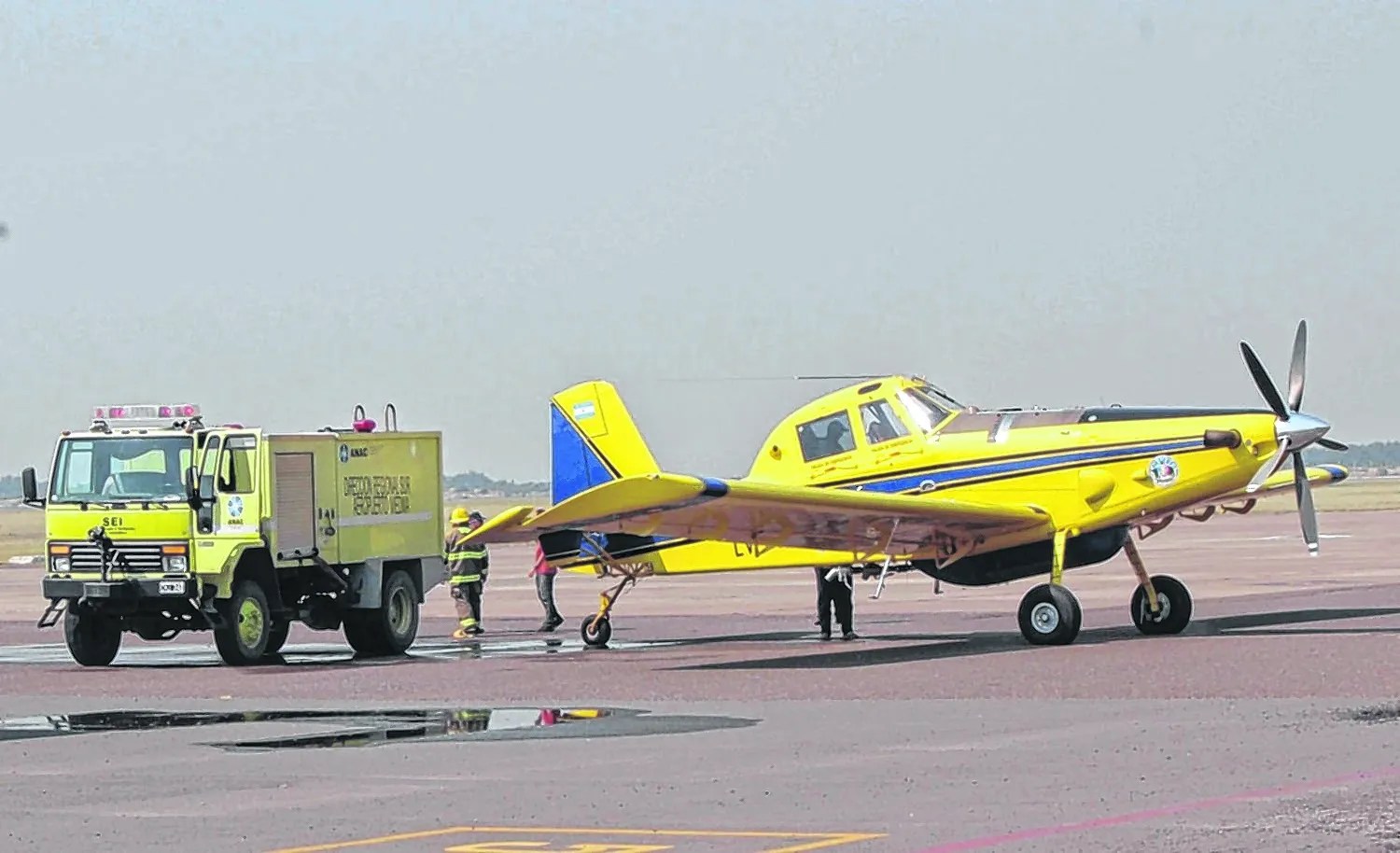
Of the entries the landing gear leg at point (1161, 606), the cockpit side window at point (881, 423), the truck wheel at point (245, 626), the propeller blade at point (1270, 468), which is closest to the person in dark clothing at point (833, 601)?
the cockpit side window at point (881, 423)

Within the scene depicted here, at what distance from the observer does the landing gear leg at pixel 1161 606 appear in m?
24.6

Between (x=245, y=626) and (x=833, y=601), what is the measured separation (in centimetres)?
683

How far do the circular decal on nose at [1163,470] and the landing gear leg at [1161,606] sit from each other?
50.1 inches

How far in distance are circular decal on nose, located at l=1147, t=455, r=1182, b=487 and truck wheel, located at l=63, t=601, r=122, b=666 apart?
38.7ft

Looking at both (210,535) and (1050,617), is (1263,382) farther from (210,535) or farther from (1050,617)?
(210,535)

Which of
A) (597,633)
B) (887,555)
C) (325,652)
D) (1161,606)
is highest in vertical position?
(887,555)

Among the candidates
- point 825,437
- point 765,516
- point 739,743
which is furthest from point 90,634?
point 739,743

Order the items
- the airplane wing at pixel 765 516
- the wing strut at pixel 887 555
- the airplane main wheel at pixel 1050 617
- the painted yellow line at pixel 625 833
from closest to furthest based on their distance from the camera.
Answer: the painted yellow line at pixel 625 833 → the airplane wing at pixel 765 516 → the airplane main wheel at pixel 1050 617 → the wing strut at pixel 887 555

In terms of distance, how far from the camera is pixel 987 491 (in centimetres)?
2411

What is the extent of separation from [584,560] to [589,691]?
270 inches

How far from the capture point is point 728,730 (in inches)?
613

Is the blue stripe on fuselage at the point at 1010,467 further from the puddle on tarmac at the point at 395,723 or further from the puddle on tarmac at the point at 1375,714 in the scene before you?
the puddle on tarmac at the point at 1375,714

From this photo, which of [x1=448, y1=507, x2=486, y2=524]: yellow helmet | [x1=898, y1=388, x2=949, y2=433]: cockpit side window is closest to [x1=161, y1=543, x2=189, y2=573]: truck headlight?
[x1=448, y1=507, x2=486, y2=524]: yellow helmet

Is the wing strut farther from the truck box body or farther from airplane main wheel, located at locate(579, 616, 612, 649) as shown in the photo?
the truck box body
